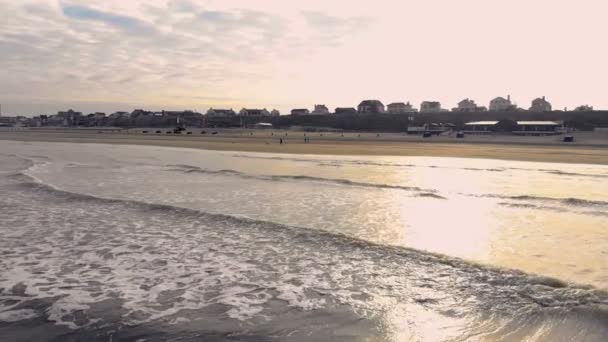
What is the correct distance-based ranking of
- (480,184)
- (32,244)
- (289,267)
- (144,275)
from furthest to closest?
(480,184)
(32,244)
(289,267)
(144,275)

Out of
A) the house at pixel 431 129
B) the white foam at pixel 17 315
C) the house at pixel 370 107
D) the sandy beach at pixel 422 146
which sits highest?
the house at pixel 370 107

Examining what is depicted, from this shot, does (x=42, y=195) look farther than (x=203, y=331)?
Yes

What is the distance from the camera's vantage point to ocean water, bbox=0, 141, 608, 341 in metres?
6.11

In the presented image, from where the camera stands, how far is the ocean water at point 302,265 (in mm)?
6105

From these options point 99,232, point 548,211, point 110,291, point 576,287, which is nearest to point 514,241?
point 576,287

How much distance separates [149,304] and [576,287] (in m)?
6.61

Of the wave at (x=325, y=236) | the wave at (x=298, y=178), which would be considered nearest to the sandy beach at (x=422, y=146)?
the wave at (x=298, y=178)

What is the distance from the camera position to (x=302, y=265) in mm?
8812

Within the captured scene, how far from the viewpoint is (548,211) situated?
46.5 feet

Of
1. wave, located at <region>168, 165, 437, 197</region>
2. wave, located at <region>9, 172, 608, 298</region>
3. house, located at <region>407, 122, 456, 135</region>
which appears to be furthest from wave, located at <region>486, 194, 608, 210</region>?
house, located at <region>407, 122, 456, 135</region>

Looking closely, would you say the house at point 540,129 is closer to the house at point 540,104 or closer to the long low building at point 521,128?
the long low building at point 521,128

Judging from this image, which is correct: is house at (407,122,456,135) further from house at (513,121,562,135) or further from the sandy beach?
the sandy beach

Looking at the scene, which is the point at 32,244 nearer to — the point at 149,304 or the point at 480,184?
the point at 149,304

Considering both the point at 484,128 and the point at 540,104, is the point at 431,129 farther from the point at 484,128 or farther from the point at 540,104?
the point at 540,104
